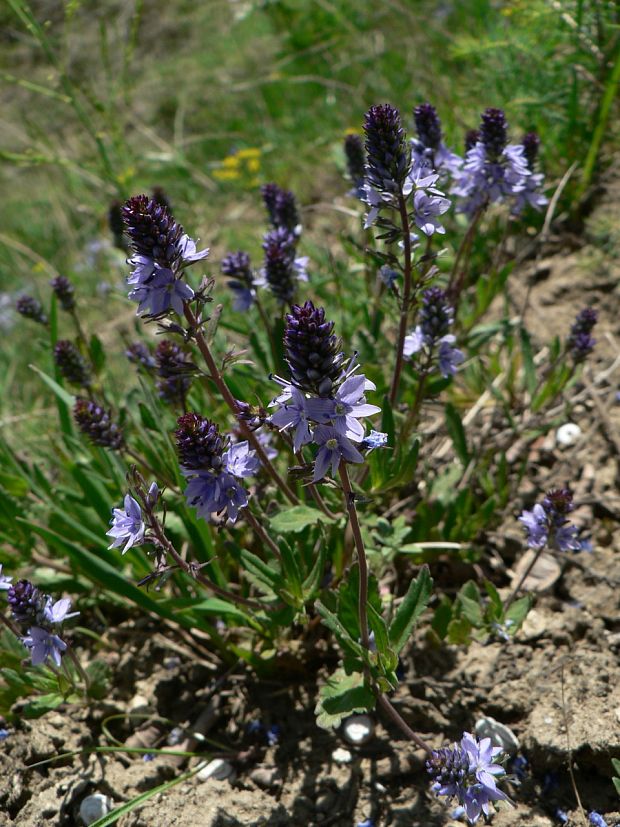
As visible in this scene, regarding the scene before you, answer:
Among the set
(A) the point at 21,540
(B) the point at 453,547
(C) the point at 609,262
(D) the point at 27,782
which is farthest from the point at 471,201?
(D) the point at 27,782

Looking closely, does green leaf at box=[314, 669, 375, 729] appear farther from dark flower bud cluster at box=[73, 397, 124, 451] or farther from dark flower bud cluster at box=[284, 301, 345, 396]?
dark flower bud cluster at box=[73, 397, 124, 451]

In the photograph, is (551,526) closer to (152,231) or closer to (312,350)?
(312,350)

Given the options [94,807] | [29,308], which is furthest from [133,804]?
[29,308]

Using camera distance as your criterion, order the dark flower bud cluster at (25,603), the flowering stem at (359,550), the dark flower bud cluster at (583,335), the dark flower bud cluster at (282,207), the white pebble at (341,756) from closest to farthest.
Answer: the flowering stem at (359,550)
the dark flower bud cluster at (25,603)
the white pebble at (341,756)
the dark flower bud cluster at (583,335)
the dark flower bud cluster at (282,207)

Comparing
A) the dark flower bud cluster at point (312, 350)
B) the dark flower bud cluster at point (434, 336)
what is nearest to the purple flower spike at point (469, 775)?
the dark flower bud cluster at point (312, 350)

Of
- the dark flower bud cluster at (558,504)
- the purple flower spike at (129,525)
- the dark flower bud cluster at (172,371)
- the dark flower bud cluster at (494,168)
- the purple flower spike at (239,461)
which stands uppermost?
the dark flower bud cluster at (494,168)

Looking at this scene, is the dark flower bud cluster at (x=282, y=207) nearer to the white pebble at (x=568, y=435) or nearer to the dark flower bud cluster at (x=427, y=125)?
the dark flower bud cluster at (x=427, y=125)
